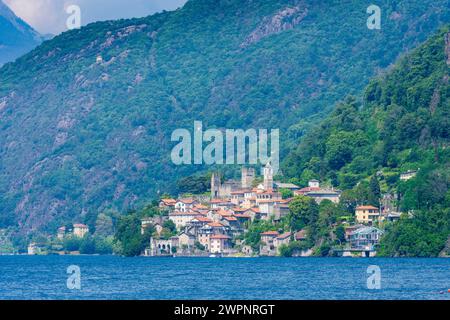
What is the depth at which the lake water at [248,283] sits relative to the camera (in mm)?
74688

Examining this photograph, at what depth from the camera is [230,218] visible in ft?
551

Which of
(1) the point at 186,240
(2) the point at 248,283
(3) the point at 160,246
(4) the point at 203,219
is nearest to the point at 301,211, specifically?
(4) the point at 203,219

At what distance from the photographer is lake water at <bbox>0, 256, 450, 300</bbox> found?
74688 mm

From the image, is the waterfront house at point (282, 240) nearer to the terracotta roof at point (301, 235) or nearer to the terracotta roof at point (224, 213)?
the terracotta roof at point (301, 235)

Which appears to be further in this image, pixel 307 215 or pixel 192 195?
pixel 192 195

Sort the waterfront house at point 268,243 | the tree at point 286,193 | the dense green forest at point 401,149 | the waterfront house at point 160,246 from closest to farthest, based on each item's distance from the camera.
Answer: the dense green forest at point 401,149, the waterfront house at point 268,243, the waterfront house at point 160,246, the tree at point 286,193

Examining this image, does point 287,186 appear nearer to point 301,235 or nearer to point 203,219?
point 203,219

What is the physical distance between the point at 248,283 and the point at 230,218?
258ft

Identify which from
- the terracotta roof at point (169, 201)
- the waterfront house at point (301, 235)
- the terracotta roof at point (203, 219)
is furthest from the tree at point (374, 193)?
the terracotta roof at point (169, 201)

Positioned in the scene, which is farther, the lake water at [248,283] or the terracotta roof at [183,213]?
the terracotta roof at [183,213]

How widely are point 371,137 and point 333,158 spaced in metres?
6.63

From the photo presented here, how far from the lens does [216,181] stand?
614 ft
